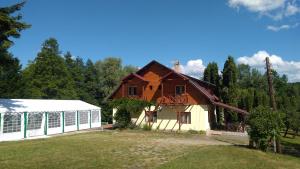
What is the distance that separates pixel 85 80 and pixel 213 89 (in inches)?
1476

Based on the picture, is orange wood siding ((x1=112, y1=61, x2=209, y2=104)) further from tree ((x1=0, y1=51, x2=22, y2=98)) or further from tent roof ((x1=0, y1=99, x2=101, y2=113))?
tree ((x1=0, y1=51, x2=22, y2=98))

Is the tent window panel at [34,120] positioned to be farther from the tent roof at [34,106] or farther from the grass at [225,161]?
the grass at [225,161]

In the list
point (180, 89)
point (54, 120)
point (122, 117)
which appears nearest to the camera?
point (54, 120)

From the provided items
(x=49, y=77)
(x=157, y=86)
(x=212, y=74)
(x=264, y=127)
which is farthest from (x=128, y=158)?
(x=49, y=77)

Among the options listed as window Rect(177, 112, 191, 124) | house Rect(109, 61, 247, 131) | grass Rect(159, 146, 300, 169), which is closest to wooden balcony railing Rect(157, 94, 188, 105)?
house Rect(109, 61, 247, 131)

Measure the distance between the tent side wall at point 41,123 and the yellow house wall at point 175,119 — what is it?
19.3 feet

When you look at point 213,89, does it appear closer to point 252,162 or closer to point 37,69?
point 252,162

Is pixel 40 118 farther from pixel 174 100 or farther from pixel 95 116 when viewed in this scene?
pixel 174 100

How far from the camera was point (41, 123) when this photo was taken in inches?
1077

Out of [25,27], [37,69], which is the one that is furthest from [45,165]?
[37,69]

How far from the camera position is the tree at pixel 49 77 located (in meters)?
50.9

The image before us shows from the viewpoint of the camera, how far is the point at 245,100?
36.2 metres

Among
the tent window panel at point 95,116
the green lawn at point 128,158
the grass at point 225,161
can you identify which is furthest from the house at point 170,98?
the grass at point 225,161

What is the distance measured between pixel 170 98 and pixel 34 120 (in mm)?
13711
